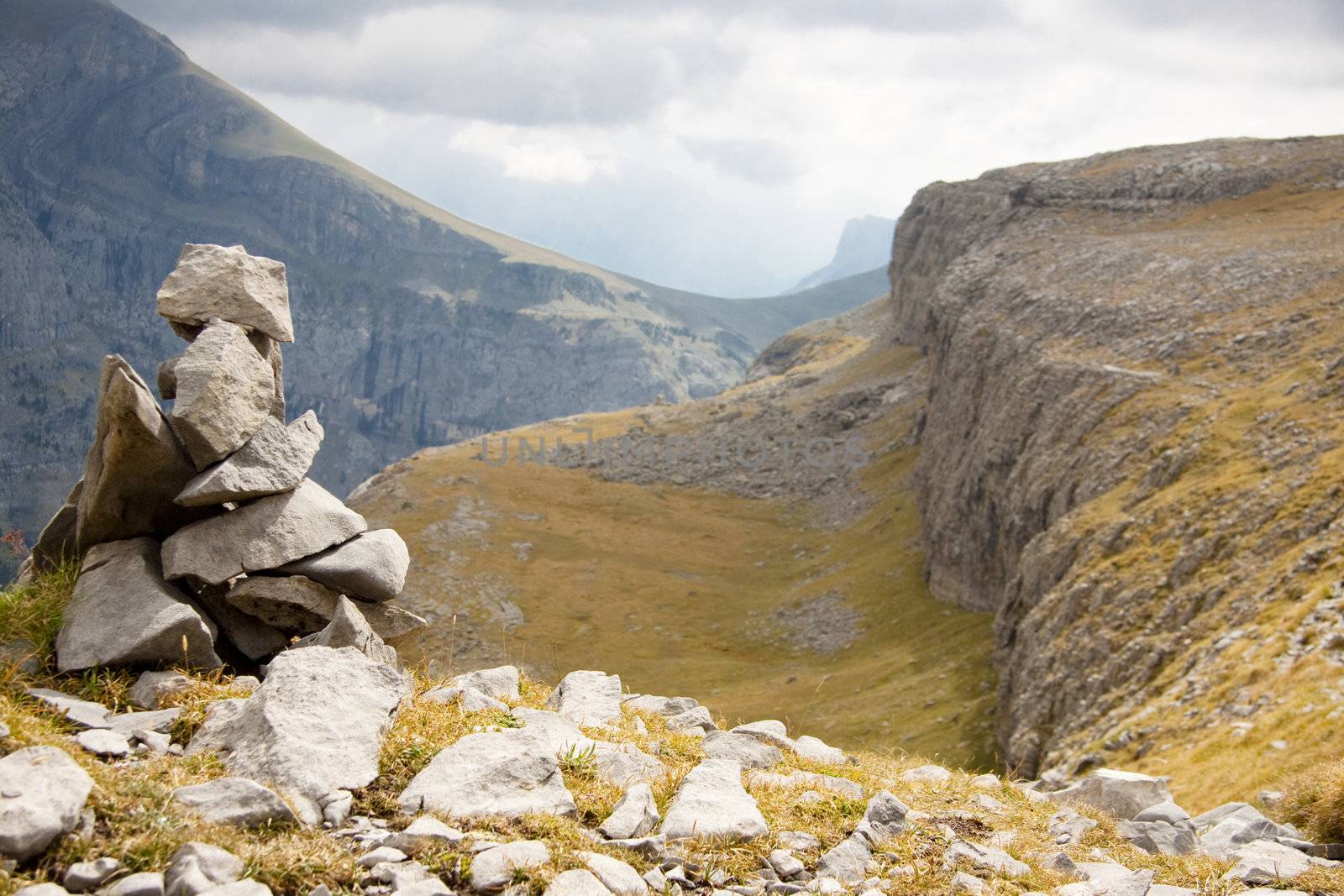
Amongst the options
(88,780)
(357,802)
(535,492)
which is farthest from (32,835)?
(535,492)

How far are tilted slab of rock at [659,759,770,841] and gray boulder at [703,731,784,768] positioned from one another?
186cm

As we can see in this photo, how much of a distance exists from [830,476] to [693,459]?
20846 millimetres

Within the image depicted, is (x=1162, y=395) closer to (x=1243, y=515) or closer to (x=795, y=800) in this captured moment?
(x=1243, y=515)

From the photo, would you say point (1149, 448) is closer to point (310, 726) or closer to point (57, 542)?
point (310, 726)

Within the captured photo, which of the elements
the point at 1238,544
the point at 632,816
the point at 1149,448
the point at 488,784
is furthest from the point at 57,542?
the point at 1149,448

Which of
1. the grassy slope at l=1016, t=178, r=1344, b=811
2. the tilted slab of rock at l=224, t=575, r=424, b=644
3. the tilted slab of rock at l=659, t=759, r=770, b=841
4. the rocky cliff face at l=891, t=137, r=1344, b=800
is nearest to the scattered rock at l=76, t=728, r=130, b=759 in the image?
the tilted slab of rock at l=224, t=575, r=424, b=644

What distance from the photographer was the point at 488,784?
10172mm

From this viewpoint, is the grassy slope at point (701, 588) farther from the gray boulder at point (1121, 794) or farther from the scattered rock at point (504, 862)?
the scattered rock at point (504, 862)

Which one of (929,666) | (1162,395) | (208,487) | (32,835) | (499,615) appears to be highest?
(1162,395)

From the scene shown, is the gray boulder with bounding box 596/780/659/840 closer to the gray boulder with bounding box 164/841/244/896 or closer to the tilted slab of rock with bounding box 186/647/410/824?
the tilted slab of rock with bounding box 186/647/410/824

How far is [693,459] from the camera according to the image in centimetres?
12762

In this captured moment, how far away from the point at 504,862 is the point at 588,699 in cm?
772

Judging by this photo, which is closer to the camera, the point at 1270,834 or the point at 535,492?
the point at 1270,834

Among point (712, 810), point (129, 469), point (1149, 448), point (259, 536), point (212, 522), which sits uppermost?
point (1149, 448)
